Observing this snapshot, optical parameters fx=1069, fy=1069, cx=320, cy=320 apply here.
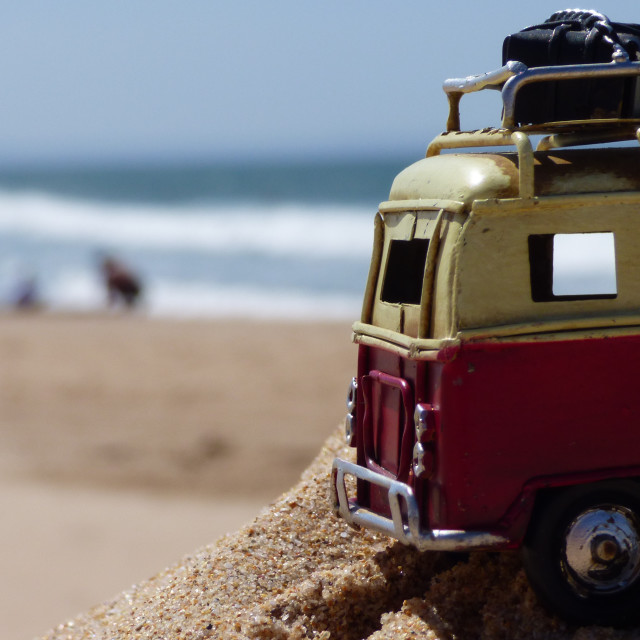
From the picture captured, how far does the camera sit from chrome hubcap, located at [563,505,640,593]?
3215mm

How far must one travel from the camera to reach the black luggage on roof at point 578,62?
10.9 ft

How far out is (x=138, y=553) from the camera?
8344 millimetres

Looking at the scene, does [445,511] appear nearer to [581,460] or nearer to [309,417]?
[581,460]

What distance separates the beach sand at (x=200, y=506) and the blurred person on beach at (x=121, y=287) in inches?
94.0

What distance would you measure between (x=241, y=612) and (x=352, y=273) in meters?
23.1

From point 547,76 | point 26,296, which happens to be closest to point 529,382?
point 547,76

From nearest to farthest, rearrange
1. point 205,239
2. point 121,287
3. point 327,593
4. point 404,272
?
point 327,593, point 404,272, point 121,287, point 205,239

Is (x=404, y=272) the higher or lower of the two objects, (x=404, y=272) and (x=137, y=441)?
the higher

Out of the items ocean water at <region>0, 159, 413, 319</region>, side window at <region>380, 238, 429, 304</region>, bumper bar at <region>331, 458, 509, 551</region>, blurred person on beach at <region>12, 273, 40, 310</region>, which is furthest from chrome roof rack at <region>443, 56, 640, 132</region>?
blurred person on beach at <region>12, 273, 40, 310</region>

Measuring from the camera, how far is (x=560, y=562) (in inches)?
127

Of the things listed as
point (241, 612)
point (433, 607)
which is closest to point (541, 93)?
point (433, 607)

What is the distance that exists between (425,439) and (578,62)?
1.29 m

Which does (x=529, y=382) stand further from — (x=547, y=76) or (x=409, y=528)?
(x=547, y=76)

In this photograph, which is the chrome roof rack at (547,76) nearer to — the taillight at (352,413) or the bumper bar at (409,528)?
the taillight at (352,413)
